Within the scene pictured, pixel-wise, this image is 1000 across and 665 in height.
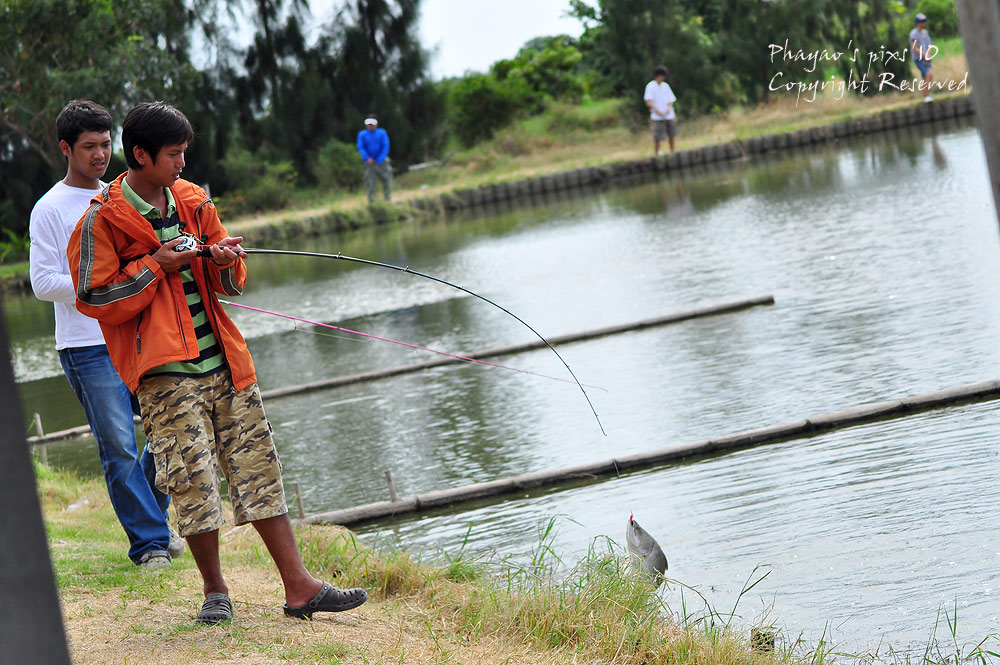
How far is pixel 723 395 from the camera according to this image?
6840mm

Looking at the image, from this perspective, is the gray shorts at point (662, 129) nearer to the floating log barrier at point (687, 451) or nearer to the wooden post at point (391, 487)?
the floating log barrier at point (687, 451)

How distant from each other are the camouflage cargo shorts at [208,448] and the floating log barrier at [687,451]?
6.93ft

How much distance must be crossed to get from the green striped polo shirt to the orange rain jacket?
2 centimetres

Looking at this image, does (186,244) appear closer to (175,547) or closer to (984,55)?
(175,547)

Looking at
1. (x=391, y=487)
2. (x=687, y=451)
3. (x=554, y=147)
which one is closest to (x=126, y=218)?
(x=391, y=487)

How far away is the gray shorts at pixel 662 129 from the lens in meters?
23.6

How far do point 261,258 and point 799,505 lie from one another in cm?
1840

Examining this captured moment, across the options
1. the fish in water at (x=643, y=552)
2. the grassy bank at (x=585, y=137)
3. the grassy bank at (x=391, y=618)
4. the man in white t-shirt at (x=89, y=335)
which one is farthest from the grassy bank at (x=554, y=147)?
the fish in water at (x=643, y=552)

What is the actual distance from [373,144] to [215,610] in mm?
20127

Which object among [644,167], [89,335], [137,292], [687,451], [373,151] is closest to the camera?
[137,292]

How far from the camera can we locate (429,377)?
904 centimetres

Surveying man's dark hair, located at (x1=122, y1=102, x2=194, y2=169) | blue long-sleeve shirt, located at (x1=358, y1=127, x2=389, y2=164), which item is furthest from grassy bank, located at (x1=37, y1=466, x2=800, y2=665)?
blue long-sleeve shirt, located at (x1=358, y1=127, x2=389, y2=164)

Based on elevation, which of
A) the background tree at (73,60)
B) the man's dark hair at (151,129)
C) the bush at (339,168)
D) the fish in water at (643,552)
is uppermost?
the background tree at (73,60)

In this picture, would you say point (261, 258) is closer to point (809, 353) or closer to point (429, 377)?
point (429, 377)
